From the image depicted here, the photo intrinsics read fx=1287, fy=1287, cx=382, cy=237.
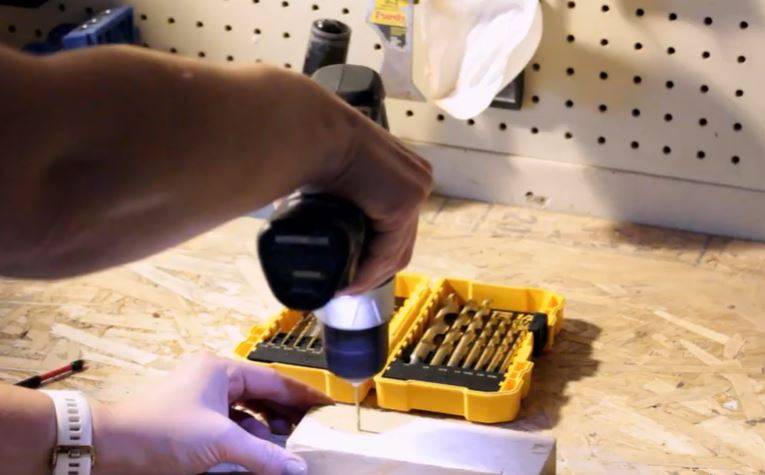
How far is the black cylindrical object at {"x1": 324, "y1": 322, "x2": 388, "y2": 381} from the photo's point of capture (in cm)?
94

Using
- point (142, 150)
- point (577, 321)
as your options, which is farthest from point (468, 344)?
point (142, 150)

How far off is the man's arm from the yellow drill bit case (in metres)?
0.41

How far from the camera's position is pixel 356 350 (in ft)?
3.10

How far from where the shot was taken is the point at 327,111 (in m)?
0.73

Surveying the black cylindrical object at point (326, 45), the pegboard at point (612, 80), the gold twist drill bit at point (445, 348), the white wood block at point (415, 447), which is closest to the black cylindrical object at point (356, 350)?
the white wood block at point (415, 447)

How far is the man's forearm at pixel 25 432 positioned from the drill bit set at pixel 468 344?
300 millimetres

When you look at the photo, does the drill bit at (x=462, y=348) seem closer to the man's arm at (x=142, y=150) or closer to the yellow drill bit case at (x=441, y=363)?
the yellow drill bit case at (x=441, y=363)

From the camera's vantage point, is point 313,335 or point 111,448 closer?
point 111,448

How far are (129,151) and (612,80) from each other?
0.91 metres

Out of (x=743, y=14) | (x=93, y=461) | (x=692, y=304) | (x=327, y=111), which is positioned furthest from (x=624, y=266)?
(x=327, y=111)

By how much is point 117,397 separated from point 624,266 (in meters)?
0.56

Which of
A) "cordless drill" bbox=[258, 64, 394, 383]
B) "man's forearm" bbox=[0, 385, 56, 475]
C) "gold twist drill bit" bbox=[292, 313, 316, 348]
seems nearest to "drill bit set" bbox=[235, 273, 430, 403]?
"gold twist drill bit" bbox=[292, 313, 316, 348]

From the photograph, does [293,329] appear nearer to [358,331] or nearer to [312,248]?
[358,331]

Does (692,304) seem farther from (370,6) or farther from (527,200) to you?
(370,6)
